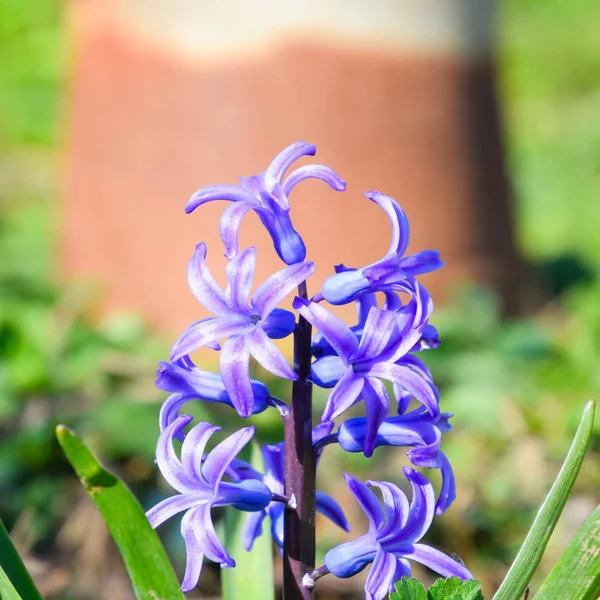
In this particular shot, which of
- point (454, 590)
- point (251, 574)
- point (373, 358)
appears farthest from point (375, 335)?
point (251, 574)

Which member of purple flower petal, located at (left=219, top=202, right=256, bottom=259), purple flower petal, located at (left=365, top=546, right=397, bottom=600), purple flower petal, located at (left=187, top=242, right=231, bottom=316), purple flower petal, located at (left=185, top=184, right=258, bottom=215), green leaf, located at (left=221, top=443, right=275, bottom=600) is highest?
purple flower petal, located at (left=185, top=184, right=258, bottom=215)

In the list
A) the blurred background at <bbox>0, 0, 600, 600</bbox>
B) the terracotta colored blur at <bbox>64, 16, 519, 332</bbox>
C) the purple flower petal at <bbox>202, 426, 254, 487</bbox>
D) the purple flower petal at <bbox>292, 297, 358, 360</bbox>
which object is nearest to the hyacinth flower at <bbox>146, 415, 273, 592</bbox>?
the purple flower petal at <bbox>202, 426, 254, 487</bbox>

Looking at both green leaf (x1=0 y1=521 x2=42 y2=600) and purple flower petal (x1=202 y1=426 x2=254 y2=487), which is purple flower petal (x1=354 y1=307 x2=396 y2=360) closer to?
purple flower petal (x1=202 y1=426 x2=254 y2=487)

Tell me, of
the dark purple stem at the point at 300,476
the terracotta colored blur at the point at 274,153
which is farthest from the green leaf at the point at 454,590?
the terracotta colored blur at the point at 274,153

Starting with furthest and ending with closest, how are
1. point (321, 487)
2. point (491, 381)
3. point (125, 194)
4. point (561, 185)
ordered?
point (561, 185) < point (125, 194) < point (491, 381) < point (321, 487)

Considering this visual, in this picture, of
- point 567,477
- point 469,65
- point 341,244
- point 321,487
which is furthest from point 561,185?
point 567,477

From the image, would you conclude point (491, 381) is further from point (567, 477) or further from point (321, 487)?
point (567, 477)
